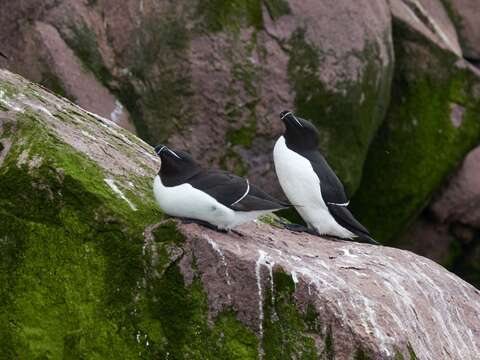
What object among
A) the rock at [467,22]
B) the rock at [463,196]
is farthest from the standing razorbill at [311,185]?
the rock at [467,22]

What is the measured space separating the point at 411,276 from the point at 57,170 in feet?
7.48

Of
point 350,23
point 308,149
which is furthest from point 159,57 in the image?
point 308,149

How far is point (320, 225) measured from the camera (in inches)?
279

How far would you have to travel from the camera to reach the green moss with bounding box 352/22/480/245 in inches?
451

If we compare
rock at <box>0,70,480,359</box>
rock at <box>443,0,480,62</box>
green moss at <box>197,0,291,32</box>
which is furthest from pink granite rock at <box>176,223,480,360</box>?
rock at <box>443,0,480,62</box>

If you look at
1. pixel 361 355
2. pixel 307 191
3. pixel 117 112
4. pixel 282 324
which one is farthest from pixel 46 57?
pixel 361 355

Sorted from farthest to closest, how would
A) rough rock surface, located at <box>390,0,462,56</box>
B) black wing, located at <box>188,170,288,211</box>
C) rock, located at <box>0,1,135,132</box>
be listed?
rough rock surface, located at <box>390,0,462,56</box>, rock, located at <box>0,1,135,132</box>, black wing, located at <box>188,170,288,211</box>

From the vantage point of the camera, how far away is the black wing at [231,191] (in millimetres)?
5262

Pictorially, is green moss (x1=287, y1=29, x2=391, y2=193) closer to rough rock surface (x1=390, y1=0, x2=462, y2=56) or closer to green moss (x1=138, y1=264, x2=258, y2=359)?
rough rock surface (x1=390, y1=0, x2=462, y2=56)

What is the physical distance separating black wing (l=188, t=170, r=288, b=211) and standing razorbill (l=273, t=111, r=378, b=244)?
5.18ft

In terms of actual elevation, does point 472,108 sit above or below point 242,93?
above

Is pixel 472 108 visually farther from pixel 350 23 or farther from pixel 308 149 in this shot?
pixel 308 149

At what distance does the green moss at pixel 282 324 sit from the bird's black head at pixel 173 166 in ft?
2.49

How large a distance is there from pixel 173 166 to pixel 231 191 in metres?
0.35
